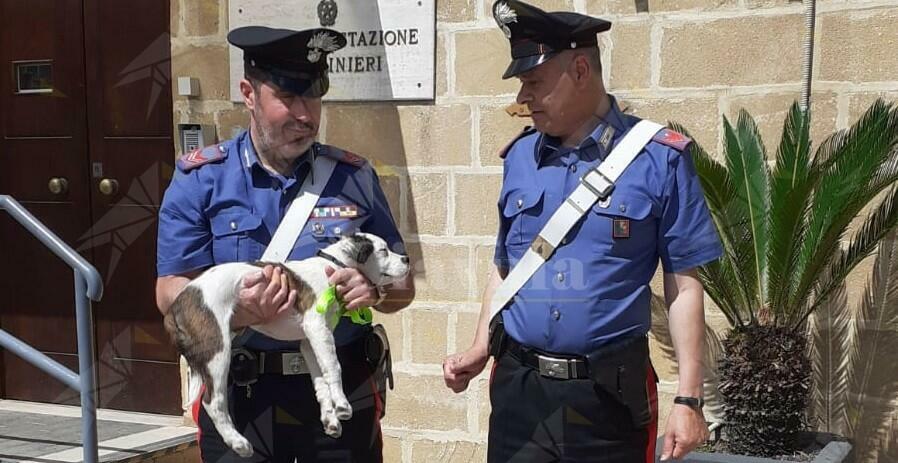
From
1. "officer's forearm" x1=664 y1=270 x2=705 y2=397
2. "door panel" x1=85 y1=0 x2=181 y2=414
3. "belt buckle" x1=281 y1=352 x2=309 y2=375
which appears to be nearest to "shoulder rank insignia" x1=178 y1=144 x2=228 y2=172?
"belt buckle" x1=281 y1=352 x2=309 y2=375

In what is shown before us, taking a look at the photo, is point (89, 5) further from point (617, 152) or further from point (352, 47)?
point (617, 152)

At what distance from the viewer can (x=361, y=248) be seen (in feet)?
7.80

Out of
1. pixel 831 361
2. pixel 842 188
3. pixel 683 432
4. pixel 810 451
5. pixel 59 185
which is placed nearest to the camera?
pixel 683 432

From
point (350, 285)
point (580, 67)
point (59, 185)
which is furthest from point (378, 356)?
point (59, 185)

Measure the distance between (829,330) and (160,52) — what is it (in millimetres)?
3718

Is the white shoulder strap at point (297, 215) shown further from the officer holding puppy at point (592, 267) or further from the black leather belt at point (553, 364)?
the black leather belt at point (553, 364)

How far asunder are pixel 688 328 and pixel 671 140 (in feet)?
1.66

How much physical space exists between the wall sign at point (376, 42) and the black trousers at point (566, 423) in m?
2.31

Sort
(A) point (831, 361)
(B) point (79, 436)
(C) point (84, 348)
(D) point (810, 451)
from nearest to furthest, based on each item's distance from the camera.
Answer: (C) point (84, 348) → (D) point (810, 451) → (A) point (831, 361) → (B) point (79, 436)

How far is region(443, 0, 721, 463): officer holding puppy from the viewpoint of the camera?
2570 mm

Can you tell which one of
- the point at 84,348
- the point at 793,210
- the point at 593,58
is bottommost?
the point at 84,348

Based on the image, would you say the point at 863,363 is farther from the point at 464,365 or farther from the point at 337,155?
the point at 337,155

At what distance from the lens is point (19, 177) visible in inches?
231

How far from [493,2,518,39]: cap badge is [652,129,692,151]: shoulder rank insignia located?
508 mm
